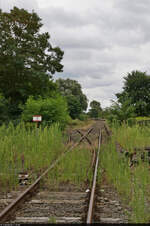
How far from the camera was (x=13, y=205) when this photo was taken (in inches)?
164

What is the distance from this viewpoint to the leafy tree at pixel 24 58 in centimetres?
2793

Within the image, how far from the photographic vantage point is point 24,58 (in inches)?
1104

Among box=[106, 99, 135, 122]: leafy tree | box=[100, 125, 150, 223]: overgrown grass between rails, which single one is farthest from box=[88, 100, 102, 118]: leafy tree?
box=[100, 125, 150, 223]: overgrown grass between rails

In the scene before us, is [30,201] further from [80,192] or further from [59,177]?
[59,177]

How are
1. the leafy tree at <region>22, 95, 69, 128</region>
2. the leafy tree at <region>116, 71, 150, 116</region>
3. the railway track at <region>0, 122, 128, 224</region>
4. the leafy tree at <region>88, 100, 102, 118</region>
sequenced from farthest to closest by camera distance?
1. the leafy tree at <region>88, 100, 102, 118</region>
2. the leafy tree at <region>116, 71, 150, 116</region>
3. the leafy tree at <region>22, 95, 69, 128</region>
4. the railway track at <region>0, 122, 128, 224</region>

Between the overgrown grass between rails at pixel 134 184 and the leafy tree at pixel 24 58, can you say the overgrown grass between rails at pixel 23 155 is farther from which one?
the leafy tree at pixel 24 58

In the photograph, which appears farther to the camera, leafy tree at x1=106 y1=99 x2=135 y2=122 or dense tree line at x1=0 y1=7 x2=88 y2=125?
dense tree line at x1=0 y1=7 x2=88 y2=125

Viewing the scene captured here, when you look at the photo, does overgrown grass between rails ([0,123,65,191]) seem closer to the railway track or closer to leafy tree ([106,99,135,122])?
the railway track

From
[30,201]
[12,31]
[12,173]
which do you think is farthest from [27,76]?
[30,201]

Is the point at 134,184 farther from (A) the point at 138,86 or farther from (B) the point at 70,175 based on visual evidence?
(A) the point at 138,86

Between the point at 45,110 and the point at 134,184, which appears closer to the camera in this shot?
the point at 134,184

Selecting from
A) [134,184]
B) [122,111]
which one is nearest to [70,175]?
[134,184]

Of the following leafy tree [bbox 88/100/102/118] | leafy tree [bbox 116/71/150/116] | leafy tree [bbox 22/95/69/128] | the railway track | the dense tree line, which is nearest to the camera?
the railway track

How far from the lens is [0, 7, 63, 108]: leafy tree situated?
91.6 feet
